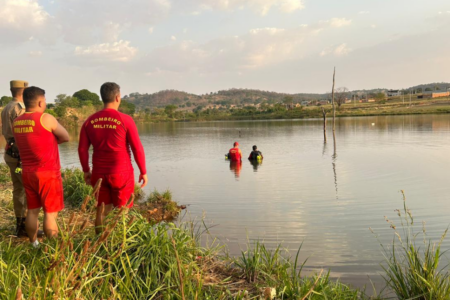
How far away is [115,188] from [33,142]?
1131 millimetres

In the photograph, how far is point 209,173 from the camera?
16.8 meters

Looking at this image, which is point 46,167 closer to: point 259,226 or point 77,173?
point 259,226

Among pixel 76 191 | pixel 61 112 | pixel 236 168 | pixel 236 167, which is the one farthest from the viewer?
pixel 61 112

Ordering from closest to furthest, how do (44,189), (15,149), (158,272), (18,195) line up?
(158,272), (44,189), (15,149), (18,195)

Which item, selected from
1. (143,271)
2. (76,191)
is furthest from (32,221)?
(76,191)

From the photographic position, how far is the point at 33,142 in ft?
14.0

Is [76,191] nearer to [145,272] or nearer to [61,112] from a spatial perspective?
[145,272]

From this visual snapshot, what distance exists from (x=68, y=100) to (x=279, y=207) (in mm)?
93987

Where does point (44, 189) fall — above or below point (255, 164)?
above

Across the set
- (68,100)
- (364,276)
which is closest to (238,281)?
(364,276)

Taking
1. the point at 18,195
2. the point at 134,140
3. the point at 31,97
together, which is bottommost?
the point at 18,195

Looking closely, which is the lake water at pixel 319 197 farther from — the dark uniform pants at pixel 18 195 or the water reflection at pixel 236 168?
the dark uniform pants at pixel 18 195

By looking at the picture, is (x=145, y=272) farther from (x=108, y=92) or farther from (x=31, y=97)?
(x=31, y=97)

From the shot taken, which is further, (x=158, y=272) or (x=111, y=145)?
(x=111, y=145)
